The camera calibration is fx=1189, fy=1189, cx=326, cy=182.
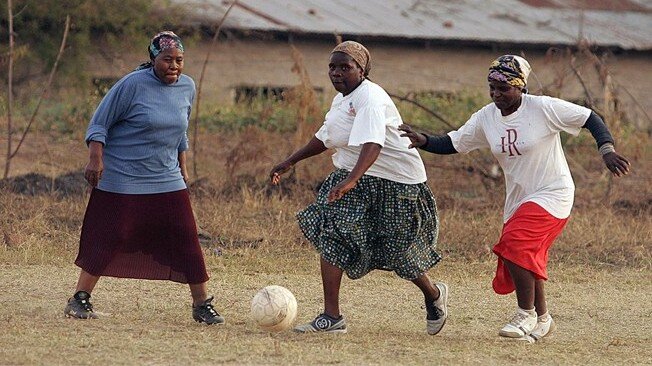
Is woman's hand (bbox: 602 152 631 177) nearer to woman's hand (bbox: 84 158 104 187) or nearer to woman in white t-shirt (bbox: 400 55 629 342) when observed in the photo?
woman in white t-shirt (bbox: 400 55 629 342)

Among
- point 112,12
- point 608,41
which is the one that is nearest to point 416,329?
point 112,12

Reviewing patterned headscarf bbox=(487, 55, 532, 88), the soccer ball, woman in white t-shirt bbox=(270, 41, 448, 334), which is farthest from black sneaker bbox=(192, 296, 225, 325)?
patterned headscarf bbox=(487, 55, 532, 88)

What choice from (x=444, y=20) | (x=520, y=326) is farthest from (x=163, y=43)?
(x=444, y=20)

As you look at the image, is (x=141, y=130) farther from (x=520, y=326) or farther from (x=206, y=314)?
(x=520, y=326)

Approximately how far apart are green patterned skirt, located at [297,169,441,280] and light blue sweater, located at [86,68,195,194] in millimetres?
898

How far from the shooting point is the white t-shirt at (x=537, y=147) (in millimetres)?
6352

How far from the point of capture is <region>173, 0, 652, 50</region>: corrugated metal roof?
68.7 feet

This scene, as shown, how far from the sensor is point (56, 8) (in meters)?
18.6

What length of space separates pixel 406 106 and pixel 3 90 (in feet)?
19.5

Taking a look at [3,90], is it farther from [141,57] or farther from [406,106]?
[406,106]

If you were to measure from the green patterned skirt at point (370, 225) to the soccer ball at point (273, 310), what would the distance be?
1.06 feet

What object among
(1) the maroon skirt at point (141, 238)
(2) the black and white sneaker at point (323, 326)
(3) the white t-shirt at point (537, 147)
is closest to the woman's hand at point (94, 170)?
(1) the maroon skirt at point (141, 238)

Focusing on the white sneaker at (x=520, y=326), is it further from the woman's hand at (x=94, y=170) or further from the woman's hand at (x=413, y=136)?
the woman's hand at (x=94, y=170)

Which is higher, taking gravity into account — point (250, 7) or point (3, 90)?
point (250, 7)
